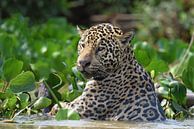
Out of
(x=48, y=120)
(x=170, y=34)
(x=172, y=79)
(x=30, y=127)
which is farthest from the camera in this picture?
(x=170, y=34)

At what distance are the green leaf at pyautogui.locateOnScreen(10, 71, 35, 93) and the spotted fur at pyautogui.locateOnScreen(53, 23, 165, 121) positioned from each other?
2.04 ft

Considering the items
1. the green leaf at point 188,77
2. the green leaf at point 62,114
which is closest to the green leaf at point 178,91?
the green leaf at point 188,77

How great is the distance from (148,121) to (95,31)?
1044 millimetres

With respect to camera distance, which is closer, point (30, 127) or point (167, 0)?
point (30, 127)

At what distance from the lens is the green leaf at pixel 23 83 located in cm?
859

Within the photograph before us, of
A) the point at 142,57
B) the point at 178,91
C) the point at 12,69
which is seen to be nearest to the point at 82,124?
the point at 12,69

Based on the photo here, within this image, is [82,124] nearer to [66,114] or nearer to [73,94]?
[66,114]

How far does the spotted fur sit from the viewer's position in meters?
9.04

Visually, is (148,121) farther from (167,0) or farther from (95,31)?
(167,0)

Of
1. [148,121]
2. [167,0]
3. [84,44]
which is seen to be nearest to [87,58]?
[84,44]

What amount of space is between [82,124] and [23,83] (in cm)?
69

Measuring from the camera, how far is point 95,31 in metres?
9.11

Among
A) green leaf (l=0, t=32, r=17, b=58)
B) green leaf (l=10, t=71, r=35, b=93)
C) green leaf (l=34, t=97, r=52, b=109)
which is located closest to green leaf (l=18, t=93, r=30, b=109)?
green leaf (l=34, t=97, r=52, b=109)

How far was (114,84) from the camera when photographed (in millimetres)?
9250
